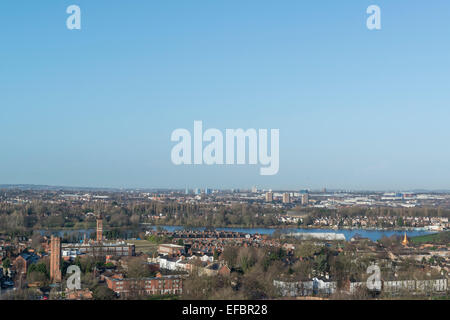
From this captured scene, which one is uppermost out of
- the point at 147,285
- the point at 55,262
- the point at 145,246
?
the point at 55,262

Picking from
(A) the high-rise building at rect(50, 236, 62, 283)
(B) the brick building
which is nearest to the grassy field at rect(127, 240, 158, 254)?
(A) the high-rise building at rect(50, 236, 62, 283)

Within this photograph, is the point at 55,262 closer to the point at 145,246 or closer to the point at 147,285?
the point at 147,285

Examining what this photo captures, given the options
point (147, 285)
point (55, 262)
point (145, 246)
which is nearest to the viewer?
point (147, 285)

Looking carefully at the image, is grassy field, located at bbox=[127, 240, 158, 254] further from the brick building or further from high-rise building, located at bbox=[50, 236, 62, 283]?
the brick building

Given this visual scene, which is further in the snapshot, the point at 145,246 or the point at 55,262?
the point at 145,246

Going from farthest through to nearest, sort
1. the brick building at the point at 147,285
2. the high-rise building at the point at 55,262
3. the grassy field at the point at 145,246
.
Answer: the grassy field at the point at 145,246, the high-rise building at the point at 55,262, the brick building at the point at 147,285

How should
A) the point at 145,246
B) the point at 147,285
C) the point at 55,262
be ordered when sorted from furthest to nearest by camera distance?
the point at 145,246 → the point at 55,262 → the point at 147,285

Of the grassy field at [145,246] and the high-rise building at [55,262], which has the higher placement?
the high-rise building at [55,262]

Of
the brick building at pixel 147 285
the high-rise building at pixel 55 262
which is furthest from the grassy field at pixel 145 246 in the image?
the brick building at pixel 147 285

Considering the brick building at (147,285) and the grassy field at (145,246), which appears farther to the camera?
the grassy field at (145,246)

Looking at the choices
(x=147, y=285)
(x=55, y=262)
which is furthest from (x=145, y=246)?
(x=147, y=285)

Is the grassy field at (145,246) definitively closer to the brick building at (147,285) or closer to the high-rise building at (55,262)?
the high-rise building at (55,262)
